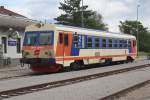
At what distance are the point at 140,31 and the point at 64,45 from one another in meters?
102

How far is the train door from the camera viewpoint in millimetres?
27828

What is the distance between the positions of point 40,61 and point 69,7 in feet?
231

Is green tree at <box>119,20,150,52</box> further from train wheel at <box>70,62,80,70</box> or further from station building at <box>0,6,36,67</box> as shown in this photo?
train wheel at <box>70,62,80,70</box>

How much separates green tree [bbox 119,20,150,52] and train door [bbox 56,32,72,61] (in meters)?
82.4

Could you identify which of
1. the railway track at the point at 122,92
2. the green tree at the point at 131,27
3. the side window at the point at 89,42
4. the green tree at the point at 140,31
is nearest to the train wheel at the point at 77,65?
the side window at the point at 89,42

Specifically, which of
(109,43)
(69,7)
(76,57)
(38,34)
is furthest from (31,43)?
(69,7)

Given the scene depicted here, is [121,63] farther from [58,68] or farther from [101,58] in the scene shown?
[58,68]

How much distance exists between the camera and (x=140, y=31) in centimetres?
12862

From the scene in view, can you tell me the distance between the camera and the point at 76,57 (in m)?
29.8

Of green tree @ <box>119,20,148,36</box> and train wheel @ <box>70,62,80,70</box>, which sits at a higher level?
green tree @ <box>119,20,148,36</box>

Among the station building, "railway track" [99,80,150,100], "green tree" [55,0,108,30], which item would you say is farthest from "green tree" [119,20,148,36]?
"railway track" [99,80,150,100]

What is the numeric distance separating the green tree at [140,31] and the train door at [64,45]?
270 feet

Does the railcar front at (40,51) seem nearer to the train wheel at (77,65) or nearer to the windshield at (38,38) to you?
the windshield at (38,38)

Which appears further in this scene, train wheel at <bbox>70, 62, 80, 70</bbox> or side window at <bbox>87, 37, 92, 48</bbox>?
side window at <bbox>87, 37, 92, 48</bbox>
